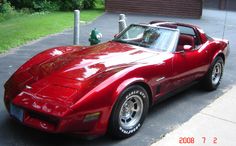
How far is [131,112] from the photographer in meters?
4.46

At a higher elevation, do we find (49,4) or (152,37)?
(152,37)

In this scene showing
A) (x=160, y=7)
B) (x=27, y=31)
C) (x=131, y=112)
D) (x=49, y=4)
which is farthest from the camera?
(x=160, y=7)

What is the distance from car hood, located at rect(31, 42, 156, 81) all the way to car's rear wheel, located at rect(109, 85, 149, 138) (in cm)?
42

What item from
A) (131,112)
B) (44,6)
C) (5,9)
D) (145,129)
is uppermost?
(44,6)

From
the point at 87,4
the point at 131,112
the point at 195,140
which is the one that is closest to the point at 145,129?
the point at 131,112

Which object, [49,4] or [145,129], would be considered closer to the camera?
[145,129]

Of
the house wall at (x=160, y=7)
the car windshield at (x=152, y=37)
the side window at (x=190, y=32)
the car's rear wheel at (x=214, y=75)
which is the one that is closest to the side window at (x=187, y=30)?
the side window at (x=190, y=32)

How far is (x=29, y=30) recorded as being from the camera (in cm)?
1213

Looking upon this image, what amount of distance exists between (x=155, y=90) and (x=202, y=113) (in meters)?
0.90

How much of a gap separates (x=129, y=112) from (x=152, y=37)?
60.7 inches

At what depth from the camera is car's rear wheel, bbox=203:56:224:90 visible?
618 centimetres

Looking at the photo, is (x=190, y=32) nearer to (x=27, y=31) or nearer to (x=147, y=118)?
(x=147, y=118)

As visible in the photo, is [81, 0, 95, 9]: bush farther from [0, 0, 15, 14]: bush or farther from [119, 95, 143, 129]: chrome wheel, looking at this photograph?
[119, 95, 143, 129]: chrome wheel

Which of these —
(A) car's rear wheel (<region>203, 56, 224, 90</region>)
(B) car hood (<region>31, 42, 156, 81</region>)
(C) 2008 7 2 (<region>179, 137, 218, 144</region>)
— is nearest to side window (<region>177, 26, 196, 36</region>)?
(A) car's rear wheel (<region>203, 56, 224, 90</region>)
